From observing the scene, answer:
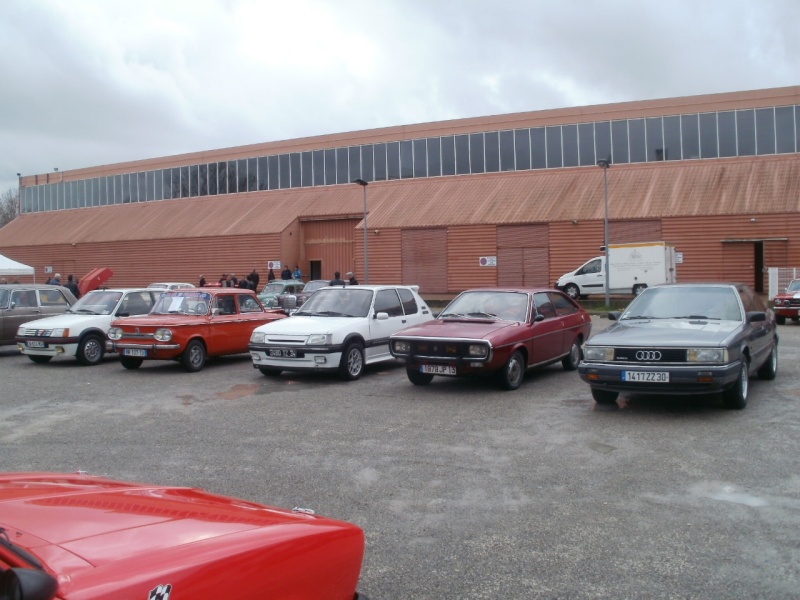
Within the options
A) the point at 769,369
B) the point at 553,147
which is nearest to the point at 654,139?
the point at 553,147

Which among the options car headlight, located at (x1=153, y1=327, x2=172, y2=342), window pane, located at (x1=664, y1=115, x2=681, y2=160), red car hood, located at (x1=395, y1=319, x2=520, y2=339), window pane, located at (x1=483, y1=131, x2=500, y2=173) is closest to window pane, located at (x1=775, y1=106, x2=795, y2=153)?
window pane, located at (x1=664, y1=115, x2=681, y2=160)

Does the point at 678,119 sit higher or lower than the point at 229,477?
higher

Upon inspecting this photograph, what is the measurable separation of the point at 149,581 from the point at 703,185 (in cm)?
3519

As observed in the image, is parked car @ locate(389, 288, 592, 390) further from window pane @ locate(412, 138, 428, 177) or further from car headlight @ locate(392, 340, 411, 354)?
window pane @ locate(412, 138, 428, 177)

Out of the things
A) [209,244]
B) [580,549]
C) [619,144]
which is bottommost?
[580,549]

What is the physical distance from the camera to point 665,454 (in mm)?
6625

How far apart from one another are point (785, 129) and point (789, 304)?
654 inches

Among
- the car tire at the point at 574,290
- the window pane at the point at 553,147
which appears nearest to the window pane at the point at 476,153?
the window pane at the point at 553,147

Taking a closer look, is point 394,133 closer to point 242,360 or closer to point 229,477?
point 242,360

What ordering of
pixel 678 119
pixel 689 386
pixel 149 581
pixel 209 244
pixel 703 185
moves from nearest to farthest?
pixel 149 581, pixel 689 386, pixel 703 185, pixel 678 119, pixel 209 244

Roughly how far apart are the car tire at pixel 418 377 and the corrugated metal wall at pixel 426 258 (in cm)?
2599

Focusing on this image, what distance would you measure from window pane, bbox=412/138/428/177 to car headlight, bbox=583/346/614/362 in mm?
34855

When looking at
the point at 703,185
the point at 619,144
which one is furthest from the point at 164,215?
the point at 703,185

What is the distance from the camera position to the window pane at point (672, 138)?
3622cm
